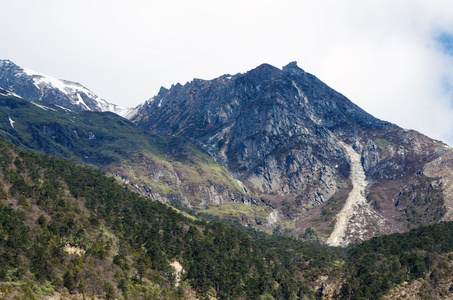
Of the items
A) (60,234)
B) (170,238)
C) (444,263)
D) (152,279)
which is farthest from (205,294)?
(444,263)

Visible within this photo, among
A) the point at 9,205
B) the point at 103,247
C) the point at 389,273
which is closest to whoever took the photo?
the point at 9,205

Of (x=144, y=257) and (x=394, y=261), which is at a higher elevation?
(x=394, y=261)

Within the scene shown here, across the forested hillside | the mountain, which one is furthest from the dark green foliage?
the forested hillside

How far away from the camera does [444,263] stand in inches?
5300

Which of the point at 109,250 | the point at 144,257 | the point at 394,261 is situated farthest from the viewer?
the point at 394,261

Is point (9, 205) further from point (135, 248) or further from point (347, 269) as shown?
Answer: point (347, 269)

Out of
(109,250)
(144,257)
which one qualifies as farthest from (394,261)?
(109,250)

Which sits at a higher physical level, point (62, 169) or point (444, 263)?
point (444, 263)

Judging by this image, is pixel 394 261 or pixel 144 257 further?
pixel 394 261

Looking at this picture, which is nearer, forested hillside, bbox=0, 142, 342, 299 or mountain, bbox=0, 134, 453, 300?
forested hillside, bbox=0, 142, 342, 299

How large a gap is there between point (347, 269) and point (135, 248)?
97.5 meters

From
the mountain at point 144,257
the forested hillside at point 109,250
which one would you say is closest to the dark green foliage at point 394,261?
the mountain at point 144,257

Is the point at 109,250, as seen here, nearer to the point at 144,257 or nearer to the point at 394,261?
the point at 144,257

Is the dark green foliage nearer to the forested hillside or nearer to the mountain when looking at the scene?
the mountain
